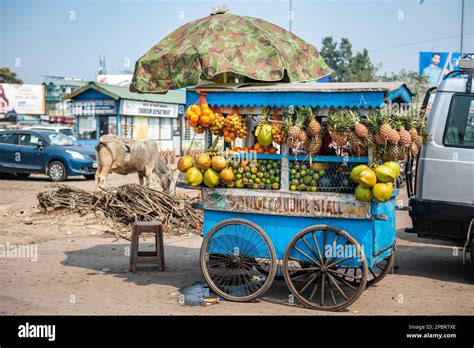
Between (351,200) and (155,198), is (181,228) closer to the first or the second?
(155,198)

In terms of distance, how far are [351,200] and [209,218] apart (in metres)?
1.67

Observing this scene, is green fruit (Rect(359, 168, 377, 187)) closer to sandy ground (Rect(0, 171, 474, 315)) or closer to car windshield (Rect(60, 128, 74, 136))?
sandy ground (Rect(0, 171, 474, 315))

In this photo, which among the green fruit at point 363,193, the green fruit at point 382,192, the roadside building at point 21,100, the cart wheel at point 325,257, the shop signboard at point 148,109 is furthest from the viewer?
the roadside building at point 21,100

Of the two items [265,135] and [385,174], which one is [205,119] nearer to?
[265,135]

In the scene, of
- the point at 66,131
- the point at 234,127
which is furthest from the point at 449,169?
the point at 66,131

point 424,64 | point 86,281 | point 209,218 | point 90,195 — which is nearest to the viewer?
point 209,218

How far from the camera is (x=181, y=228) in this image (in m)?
11.1

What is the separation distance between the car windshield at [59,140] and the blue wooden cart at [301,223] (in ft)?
49.7

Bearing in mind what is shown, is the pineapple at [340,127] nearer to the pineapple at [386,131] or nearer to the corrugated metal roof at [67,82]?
the pineapple at [386,131]

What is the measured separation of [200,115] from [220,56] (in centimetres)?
71

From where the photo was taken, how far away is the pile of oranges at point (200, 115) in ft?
21.4

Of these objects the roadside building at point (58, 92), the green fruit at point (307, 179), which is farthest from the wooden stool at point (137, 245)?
the roadside building at point (58, 92)

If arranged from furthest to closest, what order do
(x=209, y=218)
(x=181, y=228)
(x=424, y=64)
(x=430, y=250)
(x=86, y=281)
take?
(x=424, y=64)
(x=181, y=228)
(x=430, y=250)
(x=86, y=281)
(x=209, y=218)
